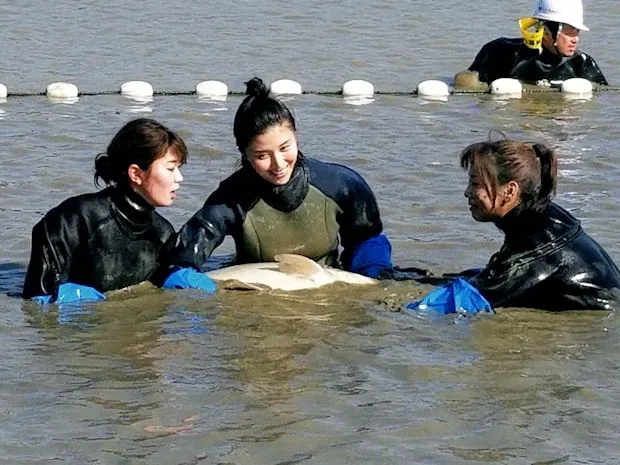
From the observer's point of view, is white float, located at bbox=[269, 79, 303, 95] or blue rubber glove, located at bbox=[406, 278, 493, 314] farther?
white float, located at bbox=[269, 79, 303, 95]

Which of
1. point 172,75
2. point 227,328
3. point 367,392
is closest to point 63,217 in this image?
point 227,328

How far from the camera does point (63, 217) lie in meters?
6.32

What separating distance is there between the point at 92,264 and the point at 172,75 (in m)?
6.29

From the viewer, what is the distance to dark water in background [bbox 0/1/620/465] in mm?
4621

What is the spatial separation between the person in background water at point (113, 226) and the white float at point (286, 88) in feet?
16.8

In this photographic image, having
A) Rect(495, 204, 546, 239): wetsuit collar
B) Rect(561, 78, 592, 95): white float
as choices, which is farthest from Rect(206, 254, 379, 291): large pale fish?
Rect(561, 78, 592, 95): white float

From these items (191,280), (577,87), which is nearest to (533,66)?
(577,87)

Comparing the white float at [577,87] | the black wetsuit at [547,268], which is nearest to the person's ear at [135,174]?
the black wetsuit at [547,268]

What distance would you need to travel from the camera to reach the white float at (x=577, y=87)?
11.7 m

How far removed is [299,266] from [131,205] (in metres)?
0.81

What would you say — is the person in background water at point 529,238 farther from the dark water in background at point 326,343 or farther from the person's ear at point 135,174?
the person's ear at point 135,174

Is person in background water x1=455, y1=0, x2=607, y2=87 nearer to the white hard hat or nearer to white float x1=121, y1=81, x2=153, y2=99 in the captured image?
the white hard hat

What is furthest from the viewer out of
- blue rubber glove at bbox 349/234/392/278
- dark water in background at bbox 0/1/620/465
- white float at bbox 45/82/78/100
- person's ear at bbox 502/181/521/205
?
white float at bbox 45/82/78/100

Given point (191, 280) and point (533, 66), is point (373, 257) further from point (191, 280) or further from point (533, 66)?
point (533, 66)
